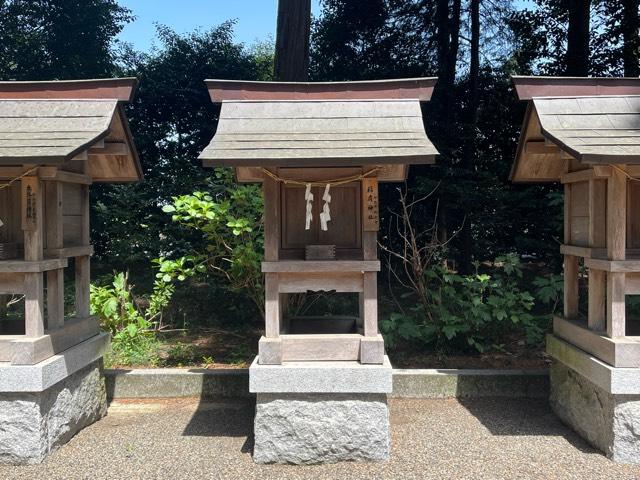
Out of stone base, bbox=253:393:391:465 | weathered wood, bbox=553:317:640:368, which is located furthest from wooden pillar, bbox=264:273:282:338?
weathered wood, bbox=553:317:640:368

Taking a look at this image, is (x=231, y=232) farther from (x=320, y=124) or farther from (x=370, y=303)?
(x=370, y=303)

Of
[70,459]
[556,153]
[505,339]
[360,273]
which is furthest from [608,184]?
[70,459]

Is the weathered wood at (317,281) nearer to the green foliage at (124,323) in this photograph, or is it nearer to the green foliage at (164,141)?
the green foliage at (124,323)

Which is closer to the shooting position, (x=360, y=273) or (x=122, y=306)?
(x=360, y=273)

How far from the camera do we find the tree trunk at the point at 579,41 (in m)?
9.77

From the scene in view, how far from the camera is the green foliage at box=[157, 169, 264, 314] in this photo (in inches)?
249

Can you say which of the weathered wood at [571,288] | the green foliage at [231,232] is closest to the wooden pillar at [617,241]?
the weathered wood at [571,288]

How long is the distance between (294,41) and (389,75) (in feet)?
9.39

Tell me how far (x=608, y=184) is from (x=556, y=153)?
927 millimetres

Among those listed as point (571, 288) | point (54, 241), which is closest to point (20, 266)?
point (54, 241)

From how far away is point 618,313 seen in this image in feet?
14.4

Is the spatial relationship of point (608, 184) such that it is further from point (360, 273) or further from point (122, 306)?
point (122, 306)

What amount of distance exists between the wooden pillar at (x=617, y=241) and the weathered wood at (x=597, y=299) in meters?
0.32

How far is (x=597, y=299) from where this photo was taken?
187 inches
